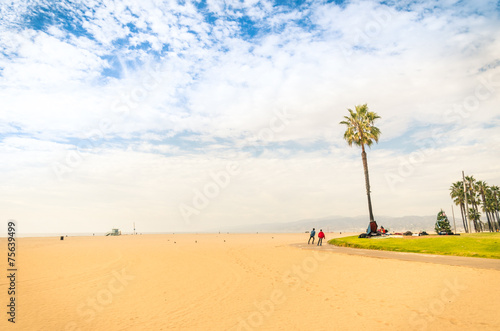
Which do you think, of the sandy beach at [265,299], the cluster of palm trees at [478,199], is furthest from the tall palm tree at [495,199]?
the sandy beach at [265,299]

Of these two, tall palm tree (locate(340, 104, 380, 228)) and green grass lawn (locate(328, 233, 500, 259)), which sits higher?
tall palm tree (locate(340, 104, 380, 228))

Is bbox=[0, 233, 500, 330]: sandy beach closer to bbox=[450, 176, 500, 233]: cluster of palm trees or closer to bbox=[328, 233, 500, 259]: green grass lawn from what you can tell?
bbox=[328, 233, 500, 259]: green grass lawn

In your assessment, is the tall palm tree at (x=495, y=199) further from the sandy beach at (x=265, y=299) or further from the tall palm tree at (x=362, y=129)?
the sandy beach at (x=265, y=299)

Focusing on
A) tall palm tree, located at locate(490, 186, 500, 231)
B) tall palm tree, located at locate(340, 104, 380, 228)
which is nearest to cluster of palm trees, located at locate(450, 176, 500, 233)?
tall palm tree, located at locate(490, 186, 500, 231)

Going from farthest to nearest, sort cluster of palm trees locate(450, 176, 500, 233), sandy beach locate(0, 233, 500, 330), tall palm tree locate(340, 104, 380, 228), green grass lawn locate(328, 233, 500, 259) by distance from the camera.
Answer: cluster of palm trees locate(450, 176, 500, 233) → tall palm tree locate(340, 104, 380, 228) → green grass lawn locate(328, 233, 500, 259) → sandy beach locate(0, 233, 500, 330)

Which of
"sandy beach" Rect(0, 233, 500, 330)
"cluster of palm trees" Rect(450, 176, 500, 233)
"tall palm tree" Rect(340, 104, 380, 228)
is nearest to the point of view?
"sandy beach" Rect(0, 233, 500, 330)

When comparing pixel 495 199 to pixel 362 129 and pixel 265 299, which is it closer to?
pixel 362 129

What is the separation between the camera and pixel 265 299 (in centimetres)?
1202

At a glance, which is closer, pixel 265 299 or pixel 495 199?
pixel 265 299

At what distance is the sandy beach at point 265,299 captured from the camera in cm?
934

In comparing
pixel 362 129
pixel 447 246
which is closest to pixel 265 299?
pixel 447 246

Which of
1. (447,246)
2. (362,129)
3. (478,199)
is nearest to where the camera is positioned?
(447,246)

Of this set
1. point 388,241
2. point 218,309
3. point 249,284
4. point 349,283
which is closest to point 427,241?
point 388,241

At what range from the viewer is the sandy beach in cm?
934
